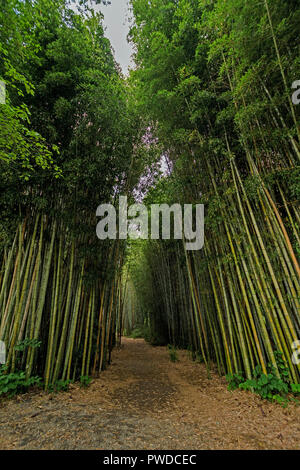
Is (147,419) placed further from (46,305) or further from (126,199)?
(126,199)

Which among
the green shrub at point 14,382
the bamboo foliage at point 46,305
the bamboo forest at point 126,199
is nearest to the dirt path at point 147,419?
the bamboo forest at point 126,199

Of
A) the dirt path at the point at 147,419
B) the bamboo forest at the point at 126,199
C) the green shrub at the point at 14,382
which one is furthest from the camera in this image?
the green shrub at the point at 14,382

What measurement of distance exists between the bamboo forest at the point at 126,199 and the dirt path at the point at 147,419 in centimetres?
2

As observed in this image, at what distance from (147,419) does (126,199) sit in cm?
319

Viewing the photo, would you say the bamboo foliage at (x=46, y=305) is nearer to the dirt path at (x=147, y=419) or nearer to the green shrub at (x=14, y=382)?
the green shrub at (x=14, y=382)

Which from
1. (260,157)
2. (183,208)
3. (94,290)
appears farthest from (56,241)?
(260,157)

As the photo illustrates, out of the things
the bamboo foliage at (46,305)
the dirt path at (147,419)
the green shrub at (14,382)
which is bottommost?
the dirt path at (147,419)

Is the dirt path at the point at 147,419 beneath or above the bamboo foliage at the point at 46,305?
beneath

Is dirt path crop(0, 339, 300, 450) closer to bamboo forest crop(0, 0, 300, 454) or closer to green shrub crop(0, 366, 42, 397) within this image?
bamboo forest crop(0, 0, 300, 454)

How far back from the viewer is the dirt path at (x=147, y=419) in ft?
5.29

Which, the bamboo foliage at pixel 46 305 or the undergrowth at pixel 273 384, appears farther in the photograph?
the bamboo foliage at pixel 46 305

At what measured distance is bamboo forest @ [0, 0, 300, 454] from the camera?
2.03 metres

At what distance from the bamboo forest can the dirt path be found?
19 millimetres

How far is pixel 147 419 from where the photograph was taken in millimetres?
2111
